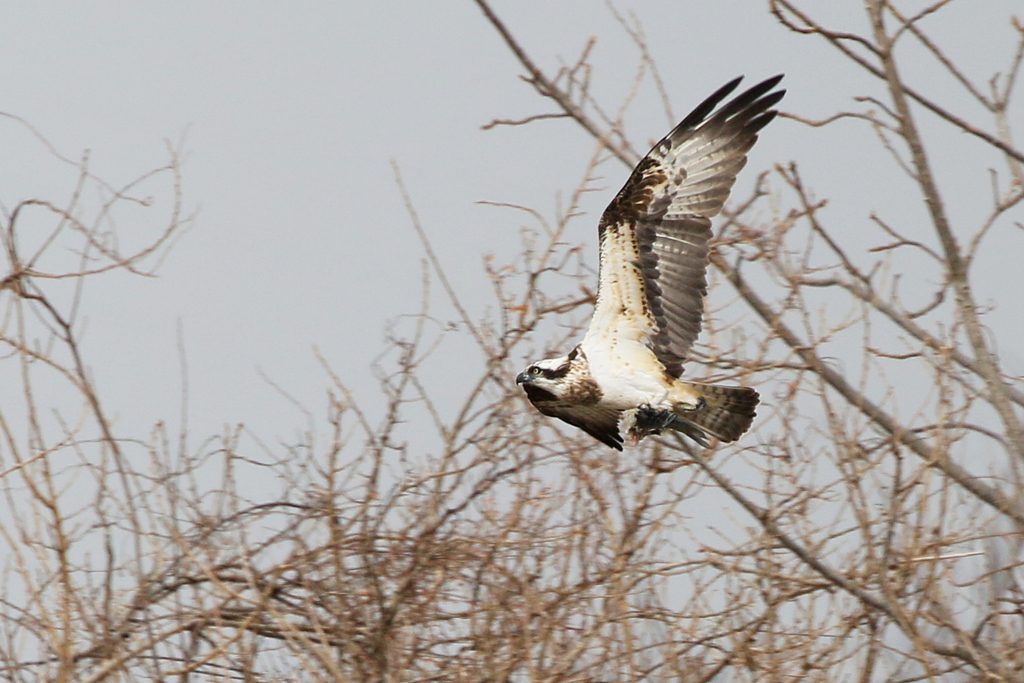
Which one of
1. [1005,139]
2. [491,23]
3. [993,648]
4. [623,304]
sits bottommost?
[993,648]

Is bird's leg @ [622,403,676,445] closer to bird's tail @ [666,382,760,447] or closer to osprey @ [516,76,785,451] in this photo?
osprey @ [516,76,785,451]

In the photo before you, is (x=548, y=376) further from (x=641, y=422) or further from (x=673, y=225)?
(x=673, y=225)

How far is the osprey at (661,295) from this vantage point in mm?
5836

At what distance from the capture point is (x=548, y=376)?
5816 millimetres

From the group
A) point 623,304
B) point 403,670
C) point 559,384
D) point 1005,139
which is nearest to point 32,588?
point 403,670

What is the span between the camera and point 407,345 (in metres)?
6.01

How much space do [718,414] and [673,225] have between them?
0.85 metres

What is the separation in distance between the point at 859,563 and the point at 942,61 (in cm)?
239

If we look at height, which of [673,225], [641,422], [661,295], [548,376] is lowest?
[641,422]

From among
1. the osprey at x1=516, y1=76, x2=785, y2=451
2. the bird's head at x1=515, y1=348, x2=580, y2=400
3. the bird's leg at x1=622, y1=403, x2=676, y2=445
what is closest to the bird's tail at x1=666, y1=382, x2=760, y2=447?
the osprey at x1=516, y1=76, x2=785, y2=451

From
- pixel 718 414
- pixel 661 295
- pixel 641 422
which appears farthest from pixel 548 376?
pixel 718 414

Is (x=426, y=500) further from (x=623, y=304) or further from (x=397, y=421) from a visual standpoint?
(x=623, y=304)

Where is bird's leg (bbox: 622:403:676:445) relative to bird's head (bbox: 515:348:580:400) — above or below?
below

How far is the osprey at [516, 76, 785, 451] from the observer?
5.84m
